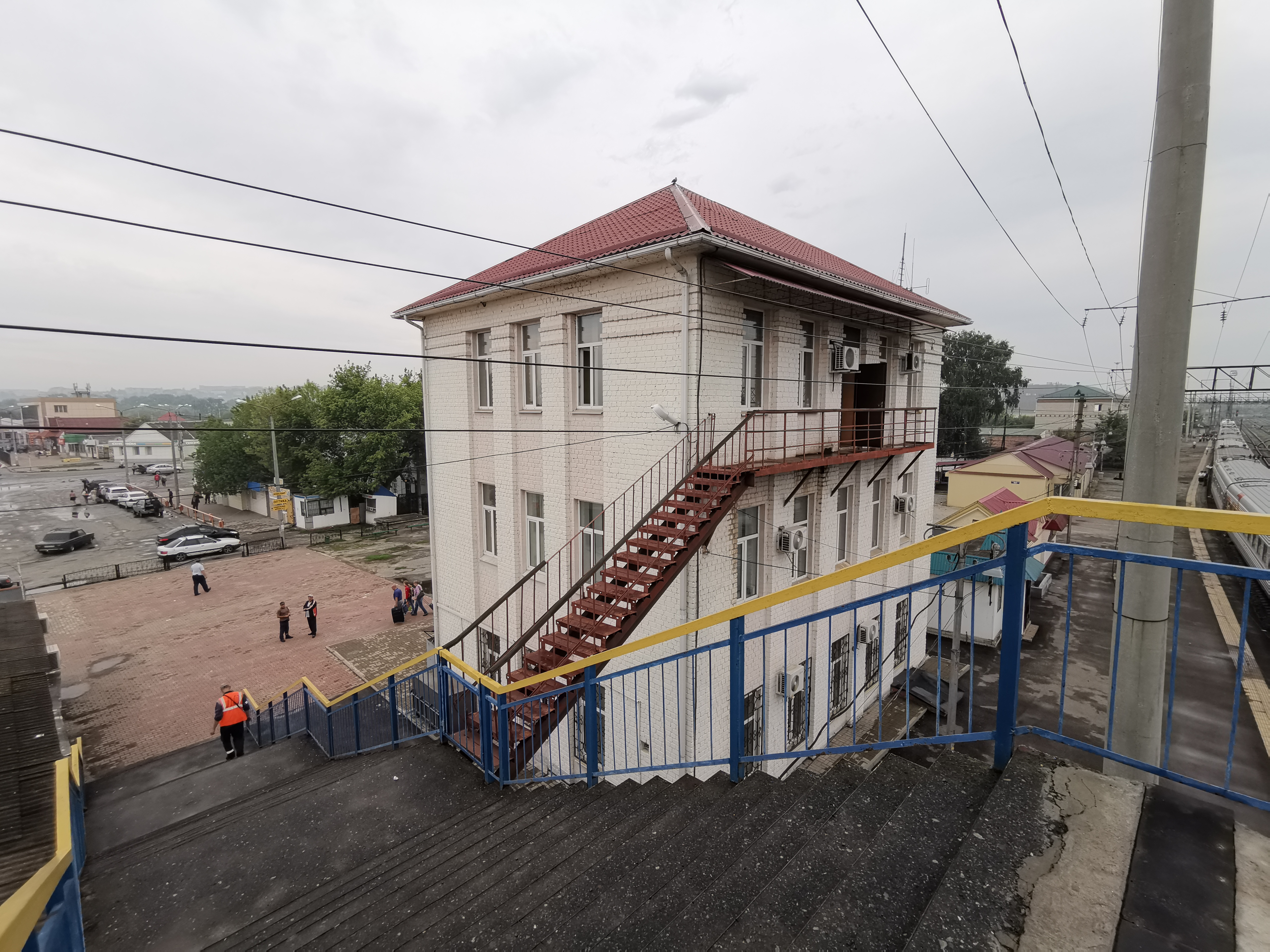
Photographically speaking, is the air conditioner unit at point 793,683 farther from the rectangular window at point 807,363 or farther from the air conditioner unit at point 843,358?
the air conditioner unit at point 843,358

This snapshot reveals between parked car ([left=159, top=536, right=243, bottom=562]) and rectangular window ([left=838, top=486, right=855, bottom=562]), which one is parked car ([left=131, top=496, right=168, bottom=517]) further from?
rectangular window ([left=838, top=486, right=855, bottom=562])

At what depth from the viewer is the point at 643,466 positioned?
8930mm

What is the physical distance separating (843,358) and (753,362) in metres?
2.38

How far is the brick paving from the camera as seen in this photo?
43.0 ft

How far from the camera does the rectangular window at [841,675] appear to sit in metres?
12.1

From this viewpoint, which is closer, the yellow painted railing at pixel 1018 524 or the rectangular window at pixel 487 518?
the yellow painted railing at pixel 1018 524

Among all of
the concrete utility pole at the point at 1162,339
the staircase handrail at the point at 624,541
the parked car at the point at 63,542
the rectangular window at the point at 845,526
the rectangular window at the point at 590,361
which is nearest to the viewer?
the concrete utility pole at the point at 1162,339

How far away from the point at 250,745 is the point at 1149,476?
14.6m

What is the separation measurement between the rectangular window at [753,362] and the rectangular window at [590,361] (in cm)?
240

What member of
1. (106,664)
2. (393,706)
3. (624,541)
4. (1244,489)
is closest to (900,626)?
(624,541)

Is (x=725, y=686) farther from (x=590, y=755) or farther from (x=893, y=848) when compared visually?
(x=893, y=848)

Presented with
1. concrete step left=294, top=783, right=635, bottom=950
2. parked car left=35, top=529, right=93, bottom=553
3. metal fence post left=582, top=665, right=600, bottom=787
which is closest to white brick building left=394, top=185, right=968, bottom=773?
metal fence post left=582, top=665, right=600, bottom=787

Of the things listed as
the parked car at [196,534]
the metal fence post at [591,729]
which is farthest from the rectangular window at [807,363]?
the parked car at [196,534]

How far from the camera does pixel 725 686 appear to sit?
904 cm
